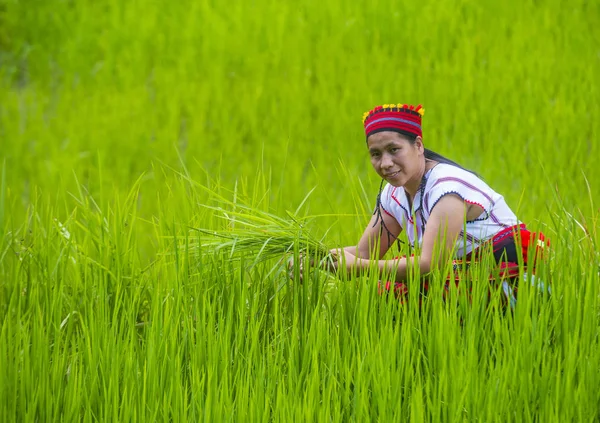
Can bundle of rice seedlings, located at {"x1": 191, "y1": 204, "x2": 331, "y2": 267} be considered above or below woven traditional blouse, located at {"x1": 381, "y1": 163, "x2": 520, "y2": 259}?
below

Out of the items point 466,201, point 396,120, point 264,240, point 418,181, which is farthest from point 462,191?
point 264,240

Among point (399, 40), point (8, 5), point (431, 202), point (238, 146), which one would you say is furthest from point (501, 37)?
point (8, 5)

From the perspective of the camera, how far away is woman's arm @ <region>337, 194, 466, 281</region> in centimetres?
216

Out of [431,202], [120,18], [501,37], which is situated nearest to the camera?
[431,202]

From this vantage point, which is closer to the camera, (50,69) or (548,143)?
(548,143)

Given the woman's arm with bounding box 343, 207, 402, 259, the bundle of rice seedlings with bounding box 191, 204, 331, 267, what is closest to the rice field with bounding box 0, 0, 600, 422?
the bundle of rice seedlings with bounding box 191, 204, 331, 267

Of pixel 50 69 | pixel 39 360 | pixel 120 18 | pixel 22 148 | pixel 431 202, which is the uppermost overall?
pixel 120 18

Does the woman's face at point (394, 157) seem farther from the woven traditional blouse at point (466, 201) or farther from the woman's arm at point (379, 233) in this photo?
the woman's arm at point (379, 233)

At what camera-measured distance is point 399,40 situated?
4.89 meters

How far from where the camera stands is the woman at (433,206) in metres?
2.19

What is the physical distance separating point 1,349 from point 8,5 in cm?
417

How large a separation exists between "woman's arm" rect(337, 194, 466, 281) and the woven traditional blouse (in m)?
0.03

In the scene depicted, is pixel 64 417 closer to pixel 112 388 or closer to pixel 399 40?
pixel 112 388

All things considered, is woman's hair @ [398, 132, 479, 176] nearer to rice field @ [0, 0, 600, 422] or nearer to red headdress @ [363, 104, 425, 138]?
red headdress @ [363, 104, 425, 138]
